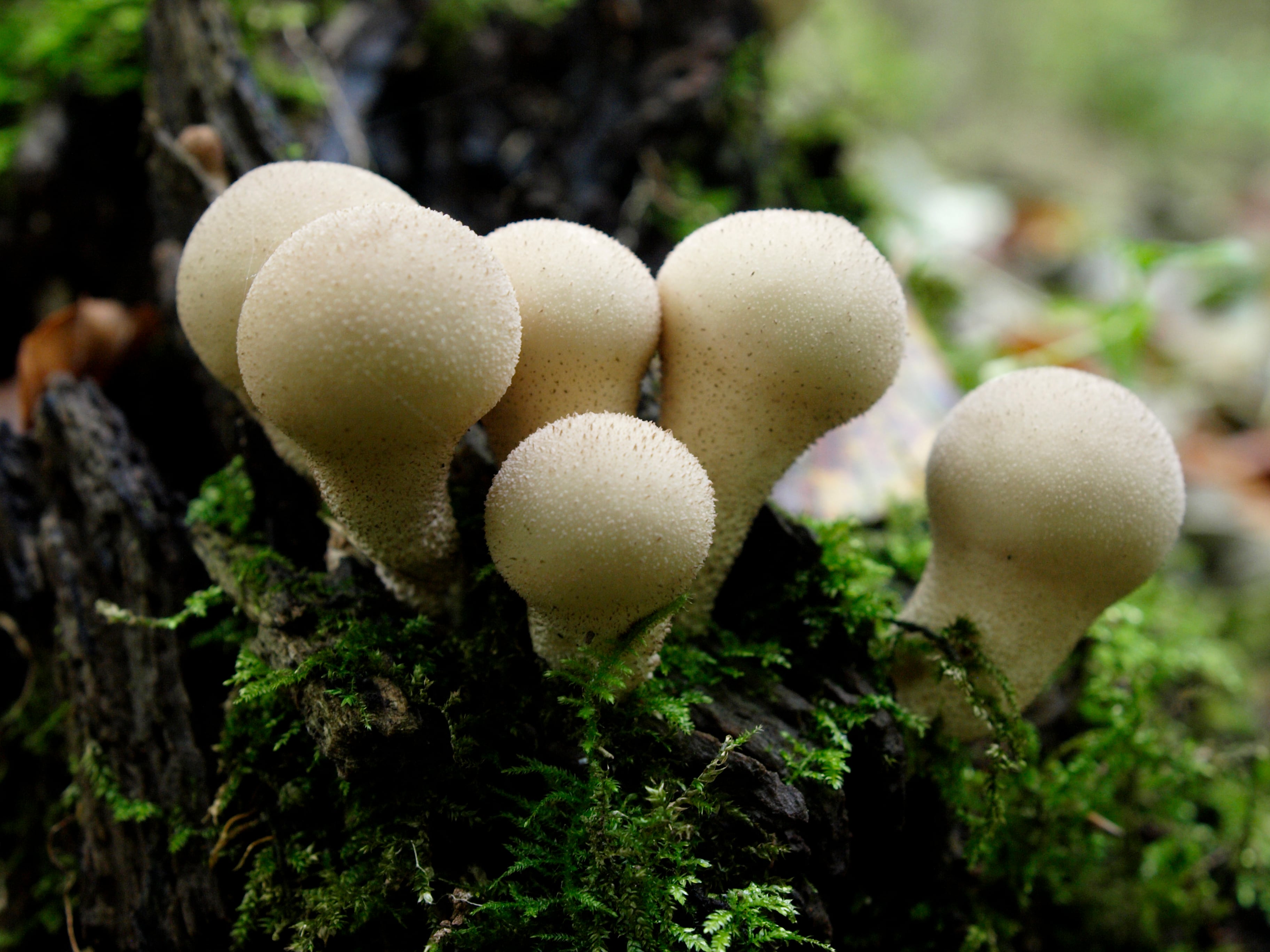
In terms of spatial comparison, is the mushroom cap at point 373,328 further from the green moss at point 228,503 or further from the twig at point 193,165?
the twig at point 193,165

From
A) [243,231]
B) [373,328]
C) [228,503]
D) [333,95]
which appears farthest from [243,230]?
[333,95]

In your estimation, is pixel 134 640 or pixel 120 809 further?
pixel 134 640

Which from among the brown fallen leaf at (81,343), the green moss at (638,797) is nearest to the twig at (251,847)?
the green moss at (638,797)

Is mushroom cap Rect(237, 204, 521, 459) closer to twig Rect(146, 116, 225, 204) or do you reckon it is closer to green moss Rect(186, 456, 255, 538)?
green moss Rect(186, 456, 255, 538)

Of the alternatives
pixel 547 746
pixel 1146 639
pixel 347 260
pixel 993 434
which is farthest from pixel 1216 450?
pixel 347 260

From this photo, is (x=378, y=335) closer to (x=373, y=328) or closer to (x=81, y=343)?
(x=373, y=328)

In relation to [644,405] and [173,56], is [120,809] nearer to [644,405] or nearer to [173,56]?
[644,405]
